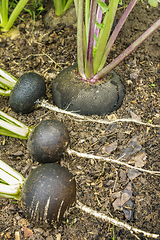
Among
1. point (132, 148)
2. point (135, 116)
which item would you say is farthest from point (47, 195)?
point (135, 116)

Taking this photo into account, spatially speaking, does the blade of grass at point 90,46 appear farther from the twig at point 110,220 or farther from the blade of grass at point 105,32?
the twig at point 110,220

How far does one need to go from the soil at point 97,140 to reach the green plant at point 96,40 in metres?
0.47

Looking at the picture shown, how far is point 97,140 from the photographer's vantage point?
201 cm

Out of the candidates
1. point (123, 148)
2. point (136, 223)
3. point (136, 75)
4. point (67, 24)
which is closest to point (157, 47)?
point (136, 75)

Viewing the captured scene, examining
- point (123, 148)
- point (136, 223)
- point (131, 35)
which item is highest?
point (131, 35)

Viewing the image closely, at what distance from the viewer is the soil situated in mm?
1641

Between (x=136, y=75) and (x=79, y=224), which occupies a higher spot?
(x=136, y=75)

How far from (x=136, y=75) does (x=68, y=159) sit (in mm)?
1255

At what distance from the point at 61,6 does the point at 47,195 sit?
2.24 meters

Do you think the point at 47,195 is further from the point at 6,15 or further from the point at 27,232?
the point at 6,15

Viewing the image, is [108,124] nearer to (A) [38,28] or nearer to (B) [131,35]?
(B) [131,35]

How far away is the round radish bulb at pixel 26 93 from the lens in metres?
2.06

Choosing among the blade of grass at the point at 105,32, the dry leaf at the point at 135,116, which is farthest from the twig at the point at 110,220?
the blade of grass at the point at 105,32

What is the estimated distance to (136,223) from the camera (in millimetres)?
1639
